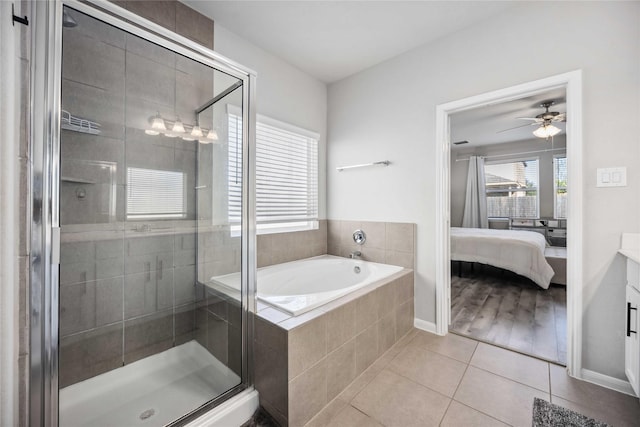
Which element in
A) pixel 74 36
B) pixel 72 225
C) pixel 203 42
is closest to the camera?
pixel 74 36

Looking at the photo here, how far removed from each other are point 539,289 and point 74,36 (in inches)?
192

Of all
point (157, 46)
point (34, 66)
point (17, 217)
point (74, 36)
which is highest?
point (157, 46)

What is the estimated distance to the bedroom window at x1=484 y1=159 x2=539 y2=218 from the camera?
548 centimetres

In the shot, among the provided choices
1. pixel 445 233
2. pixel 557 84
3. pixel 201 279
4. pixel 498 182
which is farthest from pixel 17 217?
pixel 498 182

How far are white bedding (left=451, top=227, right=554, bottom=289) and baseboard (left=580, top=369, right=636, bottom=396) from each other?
1.98 meters

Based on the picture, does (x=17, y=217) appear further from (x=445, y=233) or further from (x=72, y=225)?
(x=445, y=233)

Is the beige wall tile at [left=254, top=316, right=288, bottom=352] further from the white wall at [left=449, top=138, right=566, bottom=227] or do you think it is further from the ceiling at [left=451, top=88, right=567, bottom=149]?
the white wall at [left=449, top=138, right=566, bottom=227]

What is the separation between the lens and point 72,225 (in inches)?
51.5

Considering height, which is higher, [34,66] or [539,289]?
[34,66]

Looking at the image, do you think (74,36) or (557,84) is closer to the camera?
(74,36)

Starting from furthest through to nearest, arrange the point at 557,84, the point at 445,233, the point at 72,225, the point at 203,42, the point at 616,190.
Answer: the point at 445,233 → the point at 203,42 → the point at 557,84 → the point at 616,190 → the point at 72,225

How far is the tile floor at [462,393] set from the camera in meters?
1.38

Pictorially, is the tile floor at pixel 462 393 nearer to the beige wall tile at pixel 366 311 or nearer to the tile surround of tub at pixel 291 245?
the beige wall tile at pixel 366 311

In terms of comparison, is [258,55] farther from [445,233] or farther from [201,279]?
[445,233]
